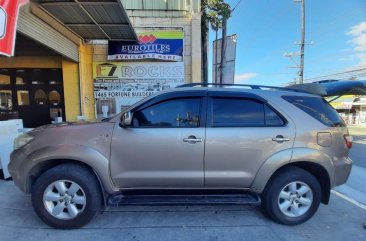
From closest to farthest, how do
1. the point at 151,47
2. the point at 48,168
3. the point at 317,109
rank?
the point at 48,168
the point at 317,109
the point at 151,47

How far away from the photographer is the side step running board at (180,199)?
3.22 metres

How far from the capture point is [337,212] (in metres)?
3.88

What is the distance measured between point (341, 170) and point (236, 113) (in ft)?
5.32

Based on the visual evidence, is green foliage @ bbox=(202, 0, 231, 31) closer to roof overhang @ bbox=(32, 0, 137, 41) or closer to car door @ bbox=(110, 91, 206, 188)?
roof overhang @ bbox=(32, 0, 137, 41)

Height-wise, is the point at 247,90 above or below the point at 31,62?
below

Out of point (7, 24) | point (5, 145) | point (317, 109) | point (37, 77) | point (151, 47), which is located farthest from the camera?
point (37, 77)

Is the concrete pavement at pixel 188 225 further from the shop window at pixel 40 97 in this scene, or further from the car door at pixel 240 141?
the shop window at pixel 40 97

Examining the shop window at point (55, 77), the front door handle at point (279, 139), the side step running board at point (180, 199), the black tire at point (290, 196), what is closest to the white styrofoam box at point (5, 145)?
the side step running board at point (180, 199)

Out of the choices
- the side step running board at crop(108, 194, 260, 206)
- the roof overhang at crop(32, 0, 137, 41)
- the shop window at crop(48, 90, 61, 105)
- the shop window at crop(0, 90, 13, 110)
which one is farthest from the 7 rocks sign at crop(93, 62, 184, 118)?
the side step running board at crop(108, 194, 260, 206)

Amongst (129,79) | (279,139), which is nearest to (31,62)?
(129,79)

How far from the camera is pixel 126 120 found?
326 centimetres

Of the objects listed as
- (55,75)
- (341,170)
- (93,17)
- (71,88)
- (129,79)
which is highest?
(93,17)

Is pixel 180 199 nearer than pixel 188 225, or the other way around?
pixel 180 199

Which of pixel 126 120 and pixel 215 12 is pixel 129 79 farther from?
pixel 126 120
